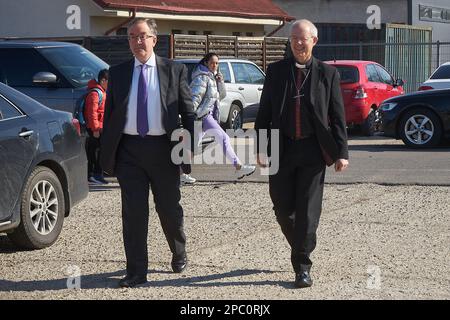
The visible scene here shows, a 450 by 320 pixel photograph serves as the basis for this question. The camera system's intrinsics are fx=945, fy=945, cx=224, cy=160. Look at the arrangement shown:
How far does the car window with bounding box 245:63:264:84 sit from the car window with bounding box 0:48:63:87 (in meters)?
7.30

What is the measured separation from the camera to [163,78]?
688cm

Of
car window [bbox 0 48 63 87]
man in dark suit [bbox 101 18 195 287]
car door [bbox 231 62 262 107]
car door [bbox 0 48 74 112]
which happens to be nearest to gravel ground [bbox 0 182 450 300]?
man in dark suit [bbox 101 18 195 287]

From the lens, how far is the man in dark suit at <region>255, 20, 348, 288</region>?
6.61 m

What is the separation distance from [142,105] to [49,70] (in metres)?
6.84

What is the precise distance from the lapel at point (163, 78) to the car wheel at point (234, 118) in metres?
11.2

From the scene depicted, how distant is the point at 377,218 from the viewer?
30.3ft

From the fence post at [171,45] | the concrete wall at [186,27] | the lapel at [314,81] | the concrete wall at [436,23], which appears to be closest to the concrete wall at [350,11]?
the concrete wall at [436,23]

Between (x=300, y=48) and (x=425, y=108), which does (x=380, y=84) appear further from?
(x=300, y=48)

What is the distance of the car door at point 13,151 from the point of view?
7.45 metres

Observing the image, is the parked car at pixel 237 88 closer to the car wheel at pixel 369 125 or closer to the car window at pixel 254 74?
the car window at pixel 254 74

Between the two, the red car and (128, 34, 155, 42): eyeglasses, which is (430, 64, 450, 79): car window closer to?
the red car

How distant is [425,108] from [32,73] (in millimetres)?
6574

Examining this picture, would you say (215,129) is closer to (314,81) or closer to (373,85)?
(314,81)

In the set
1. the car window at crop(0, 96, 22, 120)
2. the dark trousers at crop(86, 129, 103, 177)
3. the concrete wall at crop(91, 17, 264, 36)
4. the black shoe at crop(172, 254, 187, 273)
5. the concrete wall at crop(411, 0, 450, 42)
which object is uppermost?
the concrete wall at crop(411, 0, 450, 42)
